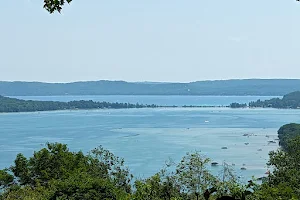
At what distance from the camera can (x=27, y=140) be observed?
44.8 meters

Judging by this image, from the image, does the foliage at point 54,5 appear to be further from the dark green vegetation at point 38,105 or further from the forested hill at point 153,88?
the forested hill at point 153,88

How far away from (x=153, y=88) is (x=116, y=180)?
139 m

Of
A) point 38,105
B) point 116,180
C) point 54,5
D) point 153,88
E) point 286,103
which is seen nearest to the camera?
point 54,5

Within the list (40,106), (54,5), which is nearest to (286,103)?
(40,106)

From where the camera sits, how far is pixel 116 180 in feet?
38.3

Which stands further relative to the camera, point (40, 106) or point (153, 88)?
point (153, 88)

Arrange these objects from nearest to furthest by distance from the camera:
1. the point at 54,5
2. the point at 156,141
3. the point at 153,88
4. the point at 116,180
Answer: the point at 54,5
the point at 116,180
the point at 156,141
the point at 153,88

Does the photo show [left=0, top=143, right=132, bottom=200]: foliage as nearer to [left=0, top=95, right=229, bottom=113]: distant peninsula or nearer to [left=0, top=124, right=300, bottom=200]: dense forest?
[left=0, top=124, right=300, bottom=200]: dense forest

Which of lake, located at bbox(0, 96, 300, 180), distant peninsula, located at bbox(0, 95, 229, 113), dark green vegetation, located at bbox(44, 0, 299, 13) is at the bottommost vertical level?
lake, located at bbox(0, 96, 300, 180)

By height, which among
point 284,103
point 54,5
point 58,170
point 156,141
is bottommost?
point 156,141

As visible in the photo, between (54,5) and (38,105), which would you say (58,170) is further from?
(38,105)

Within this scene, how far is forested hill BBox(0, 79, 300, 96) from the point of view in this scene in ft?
423

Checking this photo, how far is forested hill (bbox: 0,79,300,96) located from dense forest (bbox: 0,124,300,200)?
11590 cm

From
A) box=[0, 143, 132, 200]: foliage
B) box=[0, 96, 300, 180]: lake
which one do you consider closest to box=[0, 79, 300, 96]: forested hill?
box=[0, 96, 300, 180]: lake
